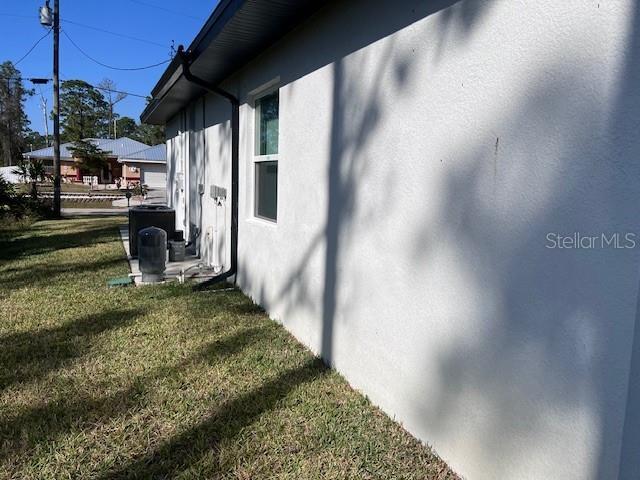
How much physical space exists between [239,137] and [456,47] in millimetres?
4077

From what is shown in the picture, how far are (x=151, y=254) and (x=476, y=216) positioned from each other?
5.29m

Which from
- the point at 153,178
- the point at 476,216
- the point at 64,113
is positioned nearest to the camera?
the point at 476,216

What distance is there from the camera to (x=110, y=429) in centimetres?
281

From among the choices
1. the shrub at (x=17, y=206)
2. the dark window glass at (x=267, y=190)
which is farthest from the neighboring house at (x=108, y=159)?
the dark window glass at (x=267, y=190)

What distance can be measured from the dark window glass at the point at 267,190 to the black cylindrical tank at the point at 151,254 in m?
1.70

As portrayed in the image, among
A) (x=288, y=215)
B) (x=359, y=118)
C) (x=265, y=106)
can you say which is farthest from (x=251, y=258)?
(x=359, y=118)

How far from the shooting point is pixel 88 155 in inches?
1713

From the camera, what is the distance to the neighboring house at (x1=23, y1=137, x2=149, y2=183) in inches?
1763

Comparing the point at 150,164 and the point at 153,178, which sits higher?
the point at 150,164

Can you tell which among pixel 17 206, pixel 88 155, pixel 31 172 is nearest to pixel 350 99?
pixel 17 206

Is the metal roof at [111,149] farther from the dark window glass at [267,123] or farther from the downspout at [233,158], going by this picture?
the dark window glass at [267,123]

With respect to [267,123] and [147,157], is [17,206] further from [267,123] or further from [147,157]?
[147,157]

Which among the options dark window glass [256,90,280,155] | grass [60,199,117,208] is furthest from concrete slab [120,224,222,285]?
grass [60,199,117,208]

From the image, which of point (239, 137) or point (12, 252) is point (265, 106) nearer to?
→ point (239, 137)
